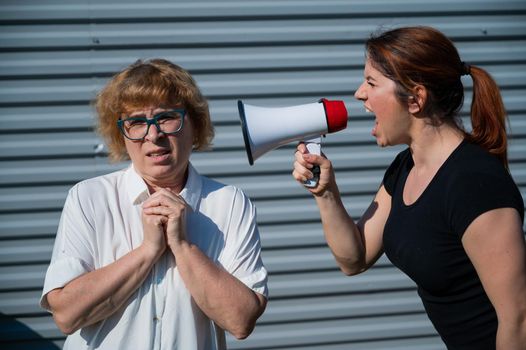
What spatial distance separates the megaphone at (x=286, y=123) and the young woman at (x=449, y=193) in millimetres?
82

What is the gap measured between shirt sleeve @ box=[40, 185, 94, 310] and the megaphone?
0.66 meters

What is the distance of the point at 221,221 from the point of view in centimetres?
263

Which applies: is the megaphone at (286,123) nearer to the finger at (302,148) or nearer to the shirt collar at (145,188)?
the finger at (302,148)

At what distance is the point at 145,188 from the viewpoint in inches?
102

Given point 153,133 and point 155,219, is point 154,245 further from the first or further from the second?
point 153,133

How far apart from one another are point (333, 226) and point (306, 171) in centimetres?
28

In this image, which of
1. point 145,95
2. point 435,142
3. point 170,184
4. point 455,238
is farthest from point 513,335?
point 145,95

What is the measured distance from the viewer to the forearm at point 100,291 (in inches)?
93.7

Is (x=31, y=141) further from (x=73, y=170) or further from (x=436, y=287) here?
(x=436, y=287)

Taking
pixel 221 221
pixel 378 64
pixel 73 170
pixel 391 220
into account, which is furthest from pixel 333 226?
pixel 73 170

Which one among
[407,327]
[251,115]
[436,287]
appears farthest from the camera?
[407,327]

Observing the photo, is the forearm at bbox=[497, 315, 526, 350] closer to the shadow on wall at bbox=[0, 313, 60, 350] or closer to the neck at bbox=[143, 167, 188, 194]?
the neck at bbox=[143, 167, 188, 194]

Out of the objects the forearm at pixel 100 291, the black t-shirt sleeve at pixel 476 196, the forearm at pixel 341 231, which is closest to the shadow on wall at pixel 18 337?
the forearm at pixel 100 291

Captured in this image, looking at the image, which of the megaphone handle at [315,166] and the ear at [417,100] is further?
the megaphone handle at [315,166]
